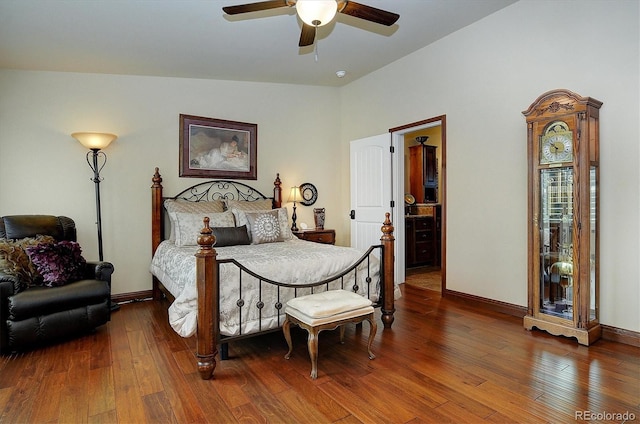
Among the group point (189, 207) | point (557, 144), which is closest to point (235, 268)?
point (189, 207)

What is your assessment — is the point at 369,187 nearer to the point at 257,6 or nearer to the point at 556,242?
the point at 556,242

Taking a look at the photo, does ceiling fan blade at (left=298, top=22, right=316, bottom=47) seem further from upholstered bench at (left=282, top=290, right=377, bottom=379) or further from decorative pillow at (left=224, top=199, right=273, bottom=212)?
decorative pillow at (left=224, top=199, right=273, bottom=212)

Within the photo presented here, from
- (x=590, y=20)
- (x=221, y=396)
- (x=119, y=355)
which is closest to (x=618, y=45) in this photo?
(x=590, y=20)

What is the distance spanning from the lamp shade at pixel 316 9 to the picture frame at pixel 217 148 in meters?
2.77

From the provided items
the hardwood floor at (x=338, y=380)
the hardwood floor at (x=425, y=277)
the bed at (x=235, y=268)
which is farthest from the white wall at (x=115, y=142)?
the hardwood floor at (x=425, y=277)

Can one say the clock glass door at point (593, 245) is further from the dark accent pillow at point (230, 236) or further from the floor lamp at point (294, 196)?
the floor lamp at point (294, 196)

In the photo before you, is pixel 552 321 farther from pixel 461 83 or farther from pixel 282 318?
pixel 461 83

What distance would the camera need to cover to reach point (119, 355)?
8.93 feet

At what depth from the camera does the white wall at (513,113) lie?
2857 mm

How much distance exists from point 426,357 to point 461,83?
9.83ft

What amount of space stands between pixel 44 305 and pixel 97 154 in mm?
1899

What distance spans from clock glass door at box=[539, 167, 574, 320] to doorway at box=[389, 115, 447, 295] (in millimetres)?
1305

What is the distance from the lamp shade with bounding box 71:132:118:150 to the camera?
3783 millimetres

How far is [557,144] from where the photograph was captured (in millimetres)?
2998
